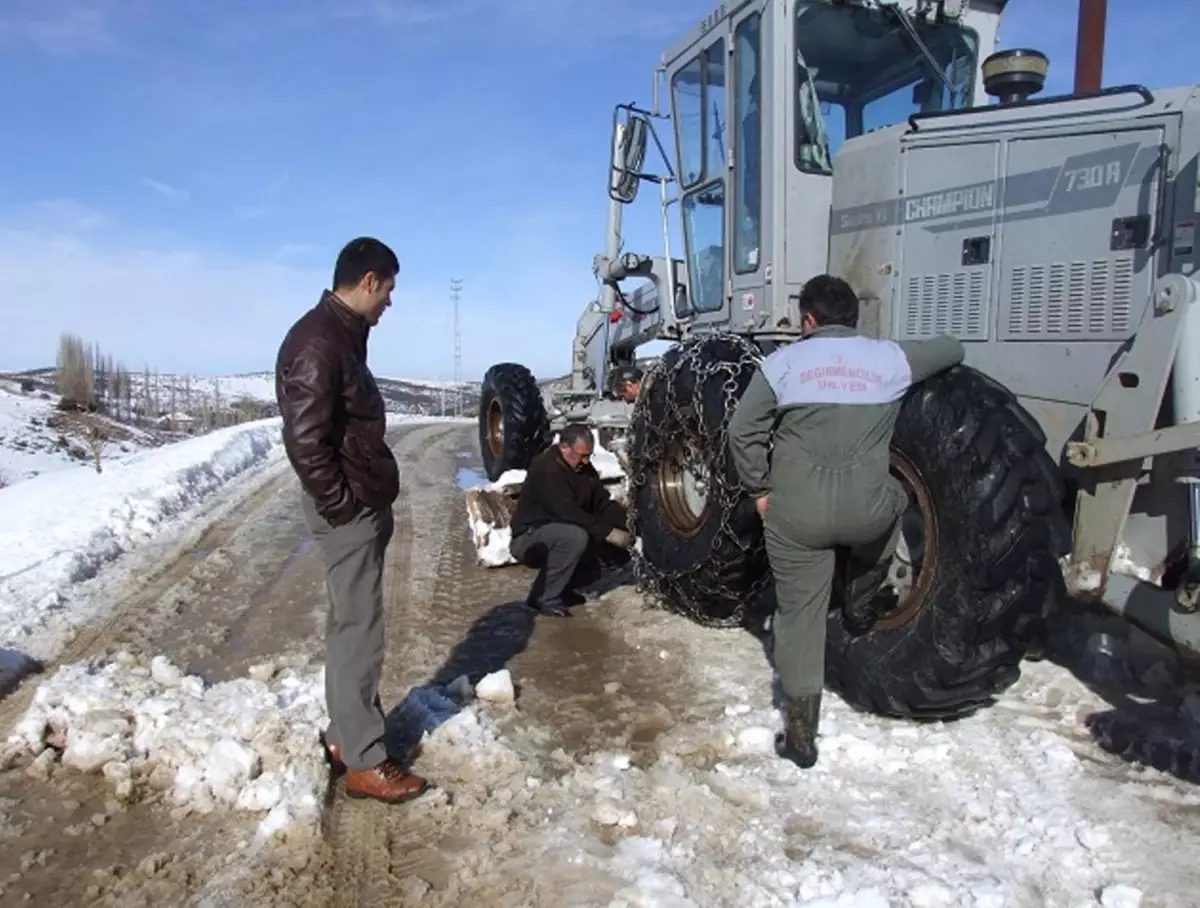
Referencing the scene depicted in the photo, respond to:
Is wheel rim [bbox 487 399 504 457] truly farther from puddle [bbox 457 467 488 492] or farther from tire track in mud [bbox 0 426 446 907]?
tire track in mud [bbox 0 426 446 907]

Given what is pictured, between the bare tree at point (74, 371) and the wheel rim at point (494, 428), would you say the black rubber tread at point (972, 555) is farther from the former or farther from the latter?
the bare tree at point (74, 371)

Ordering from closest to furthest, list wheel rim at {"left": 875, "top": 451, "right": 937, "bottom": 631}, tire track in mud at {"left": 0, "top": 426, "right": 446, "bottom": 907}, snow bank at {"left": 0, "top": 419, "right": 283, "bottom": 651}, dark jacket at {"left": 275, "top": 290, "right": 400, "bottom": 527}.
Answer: tire track in mud at {"left": 0, "top": 426, "right": 446, "bottom": 907}, dark jacket at {"left": 275, "top": 290, "right": 400, "bottom": 527}, wheel rim at {"left": 875, "top": 451, "right": 937, "bottom": 631}, snow bank at {"left": 0, "top": 419, "right": 283, "bottom": 651}

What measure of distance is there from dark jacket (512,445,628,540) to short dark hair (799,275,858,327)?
2700 mm

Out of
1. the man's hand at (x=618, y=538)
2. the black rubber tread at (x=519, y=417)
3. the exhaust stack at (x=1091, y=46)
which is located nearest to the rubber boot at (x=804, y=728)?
the man's hand at (x=618, y=538)

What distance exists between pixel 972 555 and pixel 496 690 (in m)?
2.04

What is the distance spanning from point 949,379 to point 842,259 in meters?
1.61

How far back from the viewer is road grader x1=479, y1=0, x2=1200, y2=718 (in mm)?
3434

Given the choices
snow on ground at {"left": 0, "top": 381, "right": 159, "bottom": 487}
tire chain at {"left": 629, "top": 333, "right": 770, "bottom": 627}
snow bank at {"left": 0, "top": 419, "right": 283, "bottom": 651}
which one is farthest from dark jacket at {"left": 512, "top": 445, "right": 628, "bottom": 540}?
snow on ground at {"left": 0, "top": 381, "right": 159, "bottom": 487}

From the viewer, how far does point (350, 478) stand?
128 inches

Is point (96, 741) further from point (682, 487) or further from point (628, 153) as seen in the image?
point (628, 153)

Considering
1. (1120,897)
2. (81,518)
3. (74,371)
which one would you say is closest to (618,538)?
(1120,897)

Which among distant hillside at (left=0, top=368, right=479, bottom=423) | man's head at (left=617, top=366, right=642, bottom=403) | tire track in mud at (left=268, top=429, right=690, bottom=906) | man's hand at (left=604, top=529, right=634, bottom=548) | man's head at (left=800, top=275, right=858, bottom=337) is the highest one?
man's head at (left=800, top=275, right=858, bottom=337)

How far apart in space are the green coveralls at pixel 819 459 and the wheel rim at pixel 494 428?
6.35m

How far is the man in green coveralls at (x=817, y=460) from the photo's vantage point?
3.38 m
